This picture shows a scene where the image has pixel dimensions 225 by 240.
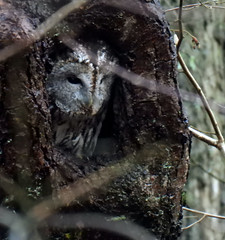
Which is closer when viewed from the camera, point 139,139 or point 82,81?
point 139,139

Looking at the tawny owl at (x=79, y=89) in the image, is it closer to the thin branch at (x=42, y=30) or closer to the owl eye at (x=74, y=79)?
the owl eye at (x=74, y=79)

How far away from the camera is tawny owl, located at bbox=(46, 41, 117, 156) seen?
6.43ft

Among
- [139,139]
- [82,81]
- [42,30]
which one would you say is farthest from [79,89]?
[42,30]

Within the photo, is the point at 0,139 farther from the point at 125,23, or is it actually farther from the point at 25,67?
the point at 125,23

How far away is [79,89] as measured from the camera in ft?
6.83

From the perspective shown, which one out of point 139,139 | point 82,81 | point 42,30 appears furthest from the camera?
point 82,81

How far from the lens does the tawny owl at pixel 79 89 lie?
196cm

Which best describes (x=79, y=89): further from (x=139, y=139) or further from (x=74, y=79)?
(x=139, y=139)

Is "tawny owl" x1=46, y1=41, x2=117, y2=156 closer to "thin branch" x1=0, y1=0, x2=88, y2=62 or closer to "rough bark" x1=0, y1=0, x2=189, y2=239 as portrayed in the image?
"rough bark" x1=0, y1=0, x2=189, y2=239

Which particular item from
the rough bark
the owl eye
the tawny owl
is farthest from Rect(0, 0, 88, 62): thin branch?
the owl eye

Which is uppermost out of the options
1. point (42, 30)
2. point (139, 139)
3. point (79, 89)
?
point (79, 89)

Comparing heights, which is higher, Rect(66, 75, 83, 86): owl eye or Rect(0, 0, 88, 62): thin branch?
Rect(66, 75, 83, 86): owl eye

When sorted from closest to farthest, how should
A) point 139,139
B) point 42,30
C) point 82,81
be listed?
point 42,30 → point 139,139 → point 82,81

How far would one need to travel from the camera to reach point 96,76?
2023 mm
